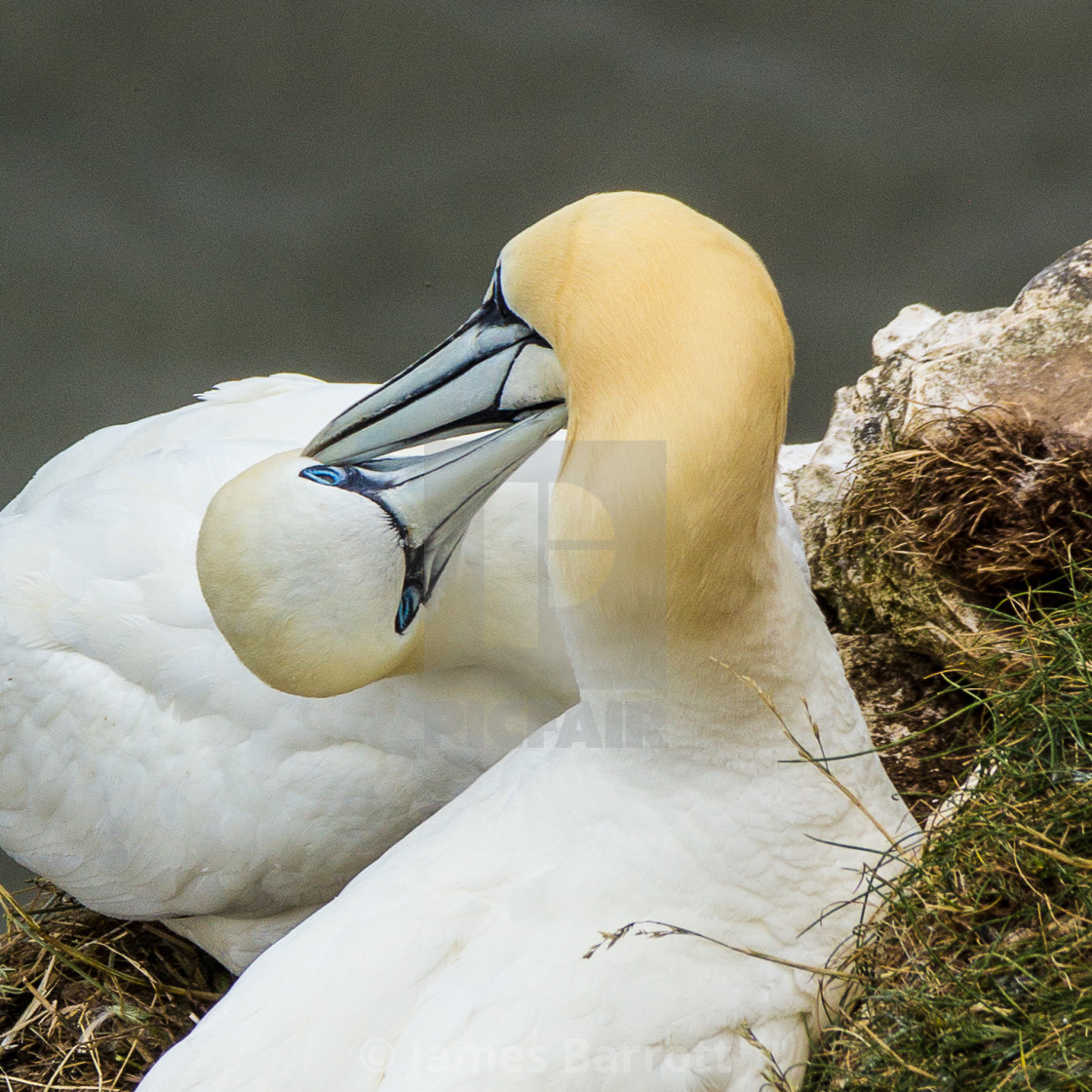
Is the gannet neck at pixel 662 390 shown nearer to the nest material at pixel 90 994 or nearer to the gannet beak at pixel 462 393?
the gannet beak at pixel 462 393

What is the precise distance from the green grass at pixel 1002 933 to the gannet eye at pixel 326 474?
126 centimetres

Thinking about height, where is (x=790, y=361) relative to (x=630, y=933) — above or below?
above

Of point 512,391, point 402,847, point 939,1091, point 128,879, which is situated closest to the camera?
point 939,1091

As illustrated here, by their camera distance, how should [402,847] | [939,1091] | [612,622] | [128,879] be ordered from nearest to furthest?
[939,1091] → [612,622] → [402,847] → [128,879]

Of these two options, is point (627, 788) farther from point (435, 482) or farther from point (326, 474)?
point (326, 474)

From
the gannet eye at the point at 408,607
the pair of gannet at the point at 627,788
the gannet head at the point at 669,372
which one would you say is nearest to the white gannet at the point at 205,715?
the gannet eye at the point at 408,607

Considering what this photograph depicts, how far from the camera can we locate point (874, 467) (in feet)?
11.3

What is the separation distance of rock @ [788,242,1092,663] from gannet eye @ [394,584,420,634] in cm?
126

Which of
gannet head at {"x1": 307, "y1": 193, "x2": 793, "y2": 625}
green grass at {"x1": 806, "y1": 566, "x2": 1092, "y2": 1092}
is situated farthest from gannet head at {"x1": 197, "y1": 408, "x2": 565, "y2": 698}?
green grass at {"x1": 806, "y1": 566, "x2": 1092, "y2": 1092}

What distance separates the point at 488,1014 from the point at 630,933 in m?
0.28

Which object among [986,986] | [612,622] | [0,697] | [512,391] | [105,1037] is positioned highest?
[512,391]

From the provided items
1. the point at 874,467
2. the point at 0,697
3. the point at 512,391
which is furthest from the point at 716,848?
the point at 0,697

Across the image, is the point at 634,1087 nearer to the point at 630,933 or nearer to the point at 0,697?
the point at 630,933

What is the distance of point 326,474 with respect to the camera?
8.63ft
